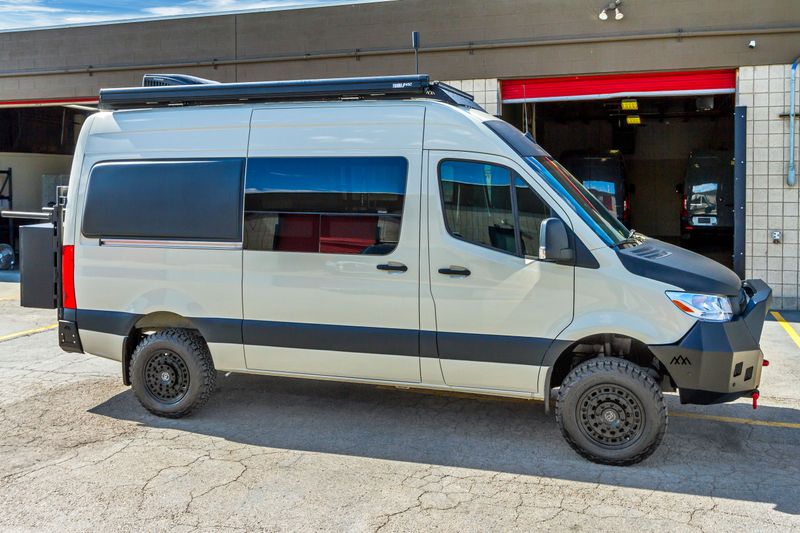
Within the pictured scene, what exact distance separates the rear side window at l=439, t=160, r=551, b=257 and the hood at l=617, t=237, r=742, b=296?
25.7 inches

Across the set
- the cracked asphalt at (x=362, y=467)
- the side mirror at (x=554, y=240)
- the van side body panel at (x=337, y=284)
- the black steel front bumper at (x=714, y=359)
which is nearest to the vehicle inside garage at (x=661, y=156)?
the cracked asphalt at (x=362, y=467)

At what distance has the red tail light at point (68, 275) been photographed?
6.45m

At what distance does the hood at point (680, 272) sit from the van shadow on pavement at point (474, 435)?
1203mm

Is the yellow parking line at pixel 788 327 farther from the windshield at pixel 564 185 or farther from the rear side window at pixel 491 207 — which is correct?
the rear side window at pixel 491 207

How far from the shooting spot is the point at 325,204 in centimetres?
577

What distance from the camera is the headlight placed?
5.05 meters

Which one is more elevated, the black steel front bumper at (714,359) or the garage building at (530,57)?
the garage building at (530,57)

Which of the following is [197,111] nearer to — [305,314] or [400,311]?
Result: [305,314]

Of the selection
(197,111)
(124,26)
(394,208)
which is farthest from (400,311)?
(124,26)

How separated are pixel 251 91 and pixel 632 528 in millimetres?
4174

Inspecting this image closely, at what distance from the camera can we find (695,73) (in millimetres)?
11578

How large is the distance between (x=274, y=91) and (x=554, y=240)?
8.26 ft

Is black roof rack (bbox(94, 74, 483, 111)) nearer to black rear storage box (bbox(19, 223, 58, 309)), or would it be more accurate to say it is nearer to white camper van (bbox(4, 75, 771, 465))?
white camper van (bbox(4, 75, 771, 465))

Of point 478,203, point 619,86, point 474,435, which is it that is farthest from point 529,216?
point 619,86
